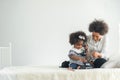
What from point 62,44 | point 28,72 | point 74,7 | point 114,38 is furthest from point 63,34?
point 28,72

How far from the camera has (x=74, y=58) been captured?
2641 mm

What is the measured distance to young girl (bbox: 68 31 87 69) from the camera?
2597 millimetres

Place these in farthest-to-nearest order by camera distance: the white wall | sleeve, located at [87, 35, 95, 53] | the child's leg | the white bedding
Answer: the white wall → sleeve, located at [87, 35, 95, 53] → the child's leg → the white bedding

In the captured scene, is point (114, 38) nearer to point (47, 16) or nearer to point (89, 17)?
point (89, 17)

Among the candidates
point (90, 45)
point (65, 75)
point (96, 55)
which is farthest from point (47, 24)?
point (65, 75)

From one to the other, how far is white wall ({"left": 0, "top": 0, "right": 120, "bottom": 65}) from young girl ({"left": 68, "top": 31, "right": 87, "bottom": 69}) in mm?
1121

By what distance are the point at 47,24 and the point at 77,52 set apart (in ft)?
3.96

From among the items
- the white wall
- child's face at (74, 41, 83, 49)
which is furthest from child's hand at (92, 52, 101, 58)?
the white wall

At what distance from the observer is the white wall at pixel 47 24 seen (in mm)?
3709

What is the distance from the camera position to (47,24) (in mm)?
3811

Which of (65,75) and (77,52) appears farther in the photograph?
(77,52)

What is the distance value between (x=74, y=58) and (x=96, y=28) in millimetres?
438

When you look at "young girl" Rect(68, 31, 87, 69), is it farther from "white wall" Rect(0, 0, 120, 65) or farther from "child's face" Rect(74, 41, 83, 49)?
"white wall" Rect(0, 0, 120, 65)

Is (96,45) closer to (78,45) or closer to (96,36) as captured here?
(96,36)
